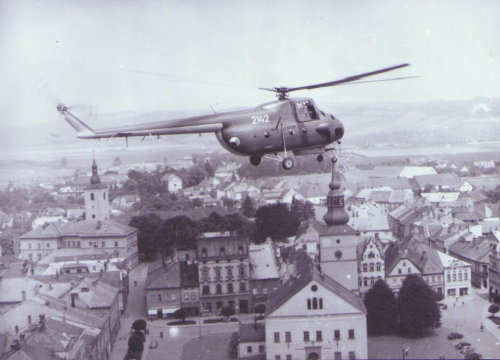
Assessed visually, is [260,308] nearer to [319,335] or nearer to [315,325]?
[319,335]

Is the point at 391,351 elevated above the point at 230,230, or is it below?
below

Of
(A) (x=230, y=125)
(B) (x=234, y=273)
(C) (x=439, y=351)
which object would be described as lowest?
(C) (x=439, y=351)

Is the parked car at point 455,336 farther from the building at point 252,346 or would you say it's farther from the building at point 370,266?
the building at point 252,346

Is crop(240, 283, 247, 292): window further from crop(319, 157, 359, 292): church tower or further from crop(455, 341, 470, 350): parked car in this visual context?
crop(455, 341, 470, 350): parked car

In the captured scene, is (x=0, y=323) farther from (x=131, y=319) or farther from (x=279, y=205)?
(x=279, y=205)

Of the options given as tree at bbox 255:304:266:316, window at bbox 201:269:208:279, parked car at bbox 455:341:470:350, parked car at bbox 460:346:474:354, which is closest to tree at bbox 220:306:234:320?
tree at bbox 255:304:266:316

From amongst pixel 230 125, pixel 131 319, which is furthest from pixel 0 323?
pixel 230 125

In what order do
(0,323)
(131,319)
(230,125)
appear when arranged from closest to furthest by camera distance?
(230,125), (0,323), (131,319)

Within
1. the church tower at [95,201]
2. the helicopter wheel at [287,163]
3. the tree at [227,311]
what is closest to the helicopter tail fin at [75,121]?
the helicopter wheel at [287,163]
